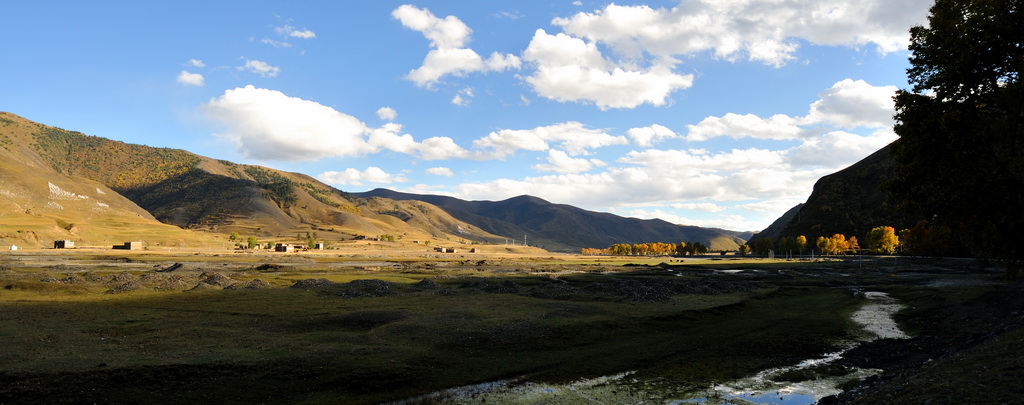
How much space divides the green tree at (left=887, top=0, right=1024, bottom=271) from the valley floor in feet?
18.2

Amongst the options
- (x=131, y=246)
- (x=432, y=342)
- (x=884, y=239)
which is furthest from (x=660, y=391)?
(x=131, y=246)

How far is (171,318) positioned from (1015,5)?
48.8 metres

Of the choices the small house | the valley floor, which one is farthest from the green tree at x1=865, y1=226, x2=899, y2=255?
the small house

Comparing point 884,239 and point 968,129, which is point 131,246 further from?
point 884,239

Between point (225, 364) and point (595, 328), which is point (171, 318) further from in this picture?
point (595, 328)

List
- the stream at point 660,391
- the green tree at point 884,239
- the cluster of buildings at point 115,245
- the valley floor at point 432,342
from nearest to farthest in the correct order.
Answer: the valley floor at point 432,342 → the stream at point 660,391 → the cluster of buildings at point 115,245 → the green tree at point 884,239

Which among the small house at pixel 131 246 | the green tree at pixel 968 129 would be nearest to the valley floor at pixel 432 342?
the green tree at pixel 968 129

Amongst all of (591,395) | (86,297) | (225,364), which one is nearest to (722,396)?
(591,395)

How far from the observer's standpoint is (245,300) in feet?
152

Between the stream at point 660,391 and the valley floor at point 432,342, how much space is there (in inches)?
29.9

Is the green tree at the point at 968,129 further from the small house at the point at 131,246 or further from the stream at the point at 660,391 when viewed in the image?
the small house at the point at 131,246

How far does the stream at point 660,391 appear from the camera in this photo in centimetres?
2034

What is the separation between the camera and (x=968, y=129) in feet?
71.3

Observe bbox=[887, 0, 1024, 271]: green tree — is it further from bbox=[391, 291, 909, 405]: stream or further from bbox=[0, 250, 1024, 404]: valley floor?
bbox=[391, 291, 909, 405]: stream
